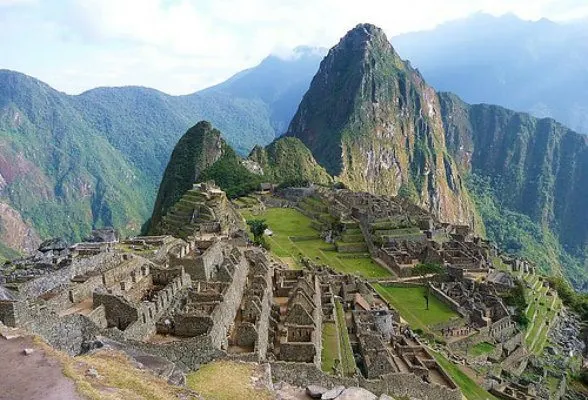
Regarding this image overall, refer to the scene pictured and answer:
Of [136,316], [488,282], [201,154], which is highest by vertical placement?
[201,154]

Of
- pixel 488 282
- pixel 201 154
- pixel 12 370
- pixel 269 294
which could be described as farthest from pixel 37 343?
pixel 201 154

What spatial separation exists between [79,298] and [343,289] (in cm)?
2197

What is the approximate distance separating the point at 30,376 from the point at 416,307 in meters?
41.8

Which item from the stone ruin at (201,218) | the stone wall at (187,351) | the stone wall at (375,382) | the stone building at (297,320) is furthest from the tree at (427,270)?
the stone wall at (187,351)

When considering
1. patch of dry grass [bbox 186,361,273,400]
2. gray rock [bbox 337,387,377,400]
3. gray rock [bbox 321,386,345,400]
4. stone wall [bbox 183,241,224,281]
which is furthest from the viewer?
stone wall [bbox 183,241,224,281]

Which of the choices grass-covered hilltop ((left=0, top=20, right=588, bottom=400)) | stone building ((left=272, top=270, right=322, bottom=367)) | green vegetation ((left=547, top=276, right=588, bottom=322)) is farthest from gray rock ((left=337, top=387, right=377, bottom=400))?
green vegetation ((left=547, top=276, right=588, bottom=322))

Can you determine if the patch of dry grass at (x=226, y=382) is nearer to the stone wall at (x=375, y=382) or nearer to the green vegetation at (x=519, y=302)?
the stone wall at (x=375, y=382)

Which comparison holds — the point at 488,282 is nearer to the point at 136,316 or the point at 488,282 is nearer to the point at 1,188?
the point at 136,316

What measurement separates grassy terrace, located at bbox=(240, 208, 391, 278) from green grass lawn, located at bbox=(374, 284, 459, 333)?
17.2ft

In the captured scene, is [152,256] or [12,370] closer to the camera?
[12,370]

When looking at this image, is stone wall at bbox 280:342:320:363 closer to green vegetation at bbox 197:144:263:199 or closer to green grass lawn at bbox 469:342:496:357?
green grass lawn at bbox 469:342:496:357

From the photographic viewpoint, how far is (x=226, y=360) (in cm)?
1930

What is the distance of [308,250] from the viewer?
6688cm

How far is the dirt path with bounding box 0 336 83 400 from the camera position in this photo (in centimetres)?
1245
